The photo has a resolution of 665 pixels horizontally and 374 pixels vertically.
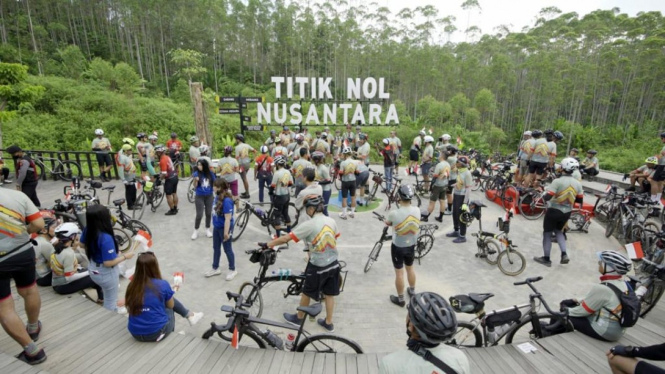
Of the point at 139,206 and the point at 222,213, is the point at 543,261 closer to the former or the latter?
the point at 222,213

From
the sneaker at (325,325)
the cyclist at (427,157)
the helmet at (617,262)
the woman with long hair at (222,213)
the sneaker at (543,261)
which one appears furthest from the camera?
the cyclist at (427,157)

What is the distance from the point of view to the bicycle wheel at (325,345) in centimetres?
339

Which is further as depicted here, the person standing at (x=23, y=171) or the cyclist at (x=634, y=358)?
the person standing at (x=23, y=171)

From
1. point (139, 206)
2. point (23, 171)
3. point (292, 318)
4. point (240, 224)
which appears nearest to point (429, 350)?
point (292, 318)

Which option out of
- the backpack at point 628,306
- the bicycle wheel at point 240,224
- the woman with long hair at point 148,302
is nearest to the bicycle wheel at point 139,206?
Answer: the bicycle wheel at point 240,224

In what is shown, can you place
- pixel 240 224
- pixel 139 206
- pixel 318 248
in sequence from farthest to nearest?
1. pixel 139 206
2. pixel 240 224
3. pixel 318 248

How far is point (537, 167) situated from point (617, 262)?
24.0 feet

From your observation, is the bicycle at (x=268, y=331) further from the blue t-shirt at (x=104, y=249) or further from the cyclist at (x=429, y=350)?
the cyclist at (x=429, y=350)

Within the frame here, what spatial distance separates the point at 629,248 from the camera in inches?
172

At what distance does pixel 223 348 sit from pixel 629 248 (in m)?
5.33

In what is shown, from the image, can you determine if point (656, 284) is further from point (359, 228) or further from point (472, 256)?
point (359, 228)

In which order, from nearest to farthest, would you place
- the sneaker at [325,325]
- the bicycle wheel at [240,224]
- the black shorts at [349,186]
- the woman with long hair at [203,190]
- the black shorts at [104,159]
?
the sneaker at [325,325] → the woman with long hair at [203,190] → the bicycle wheel at [240,224] → the black shorts at [349,186] → the black shorts at [104,159]

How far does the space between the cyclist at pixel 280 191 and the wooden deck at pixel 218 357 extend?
12.8 feet

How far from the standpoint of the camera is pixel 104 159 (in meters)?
11.3
